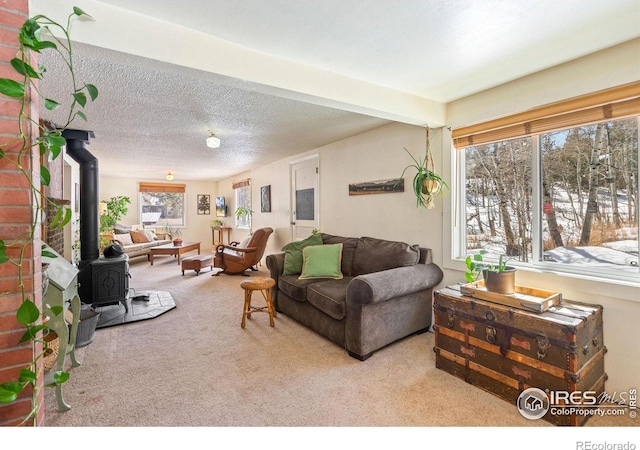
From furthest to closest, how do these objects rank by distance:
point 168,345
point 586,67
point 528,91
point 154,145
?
point 154,145
point 168,345
point 528,91
point 586,67

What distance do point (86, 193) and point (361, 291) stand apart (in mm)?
3439

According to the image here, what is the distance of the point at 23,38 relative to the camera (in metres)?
1.01

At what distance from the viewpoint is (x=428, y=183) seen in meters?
2.74

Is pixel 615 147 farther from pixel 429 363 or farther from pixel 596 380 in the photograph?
pixel 429 363

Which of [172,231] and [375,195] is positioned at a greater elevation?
[375,195]

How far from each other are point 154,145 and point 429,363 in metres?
4.50

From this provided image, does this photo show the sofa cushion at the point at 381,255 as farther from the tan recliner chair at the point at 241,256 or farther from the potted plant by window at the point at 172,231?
the potted plant by window at the point at 172,231

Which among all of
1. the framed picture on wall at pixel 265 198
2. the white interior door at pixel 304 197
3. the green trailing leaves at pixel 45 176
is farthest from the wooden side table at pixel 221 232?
the green trailing leaves at pixel 45 176

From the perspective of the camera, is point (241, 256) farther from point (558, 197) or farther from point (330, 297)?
point (558, 197)

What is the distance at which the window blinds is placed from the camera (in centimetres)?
181

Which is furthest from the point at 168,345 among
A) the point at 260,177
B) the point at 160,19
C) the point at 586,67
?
the point at 260,177

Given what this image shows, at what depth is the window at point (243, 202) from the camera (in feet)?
23.2

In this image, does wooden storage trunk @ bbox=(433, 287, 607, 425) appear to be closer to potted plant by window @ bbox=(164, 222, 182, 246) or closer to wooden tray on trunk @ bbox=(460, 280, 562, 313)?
wooden tray on trunk @ bbox=(460, 280, 562, 313)

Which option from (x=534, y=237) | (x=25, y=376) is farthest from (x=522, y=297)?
(x=25, y=376)
